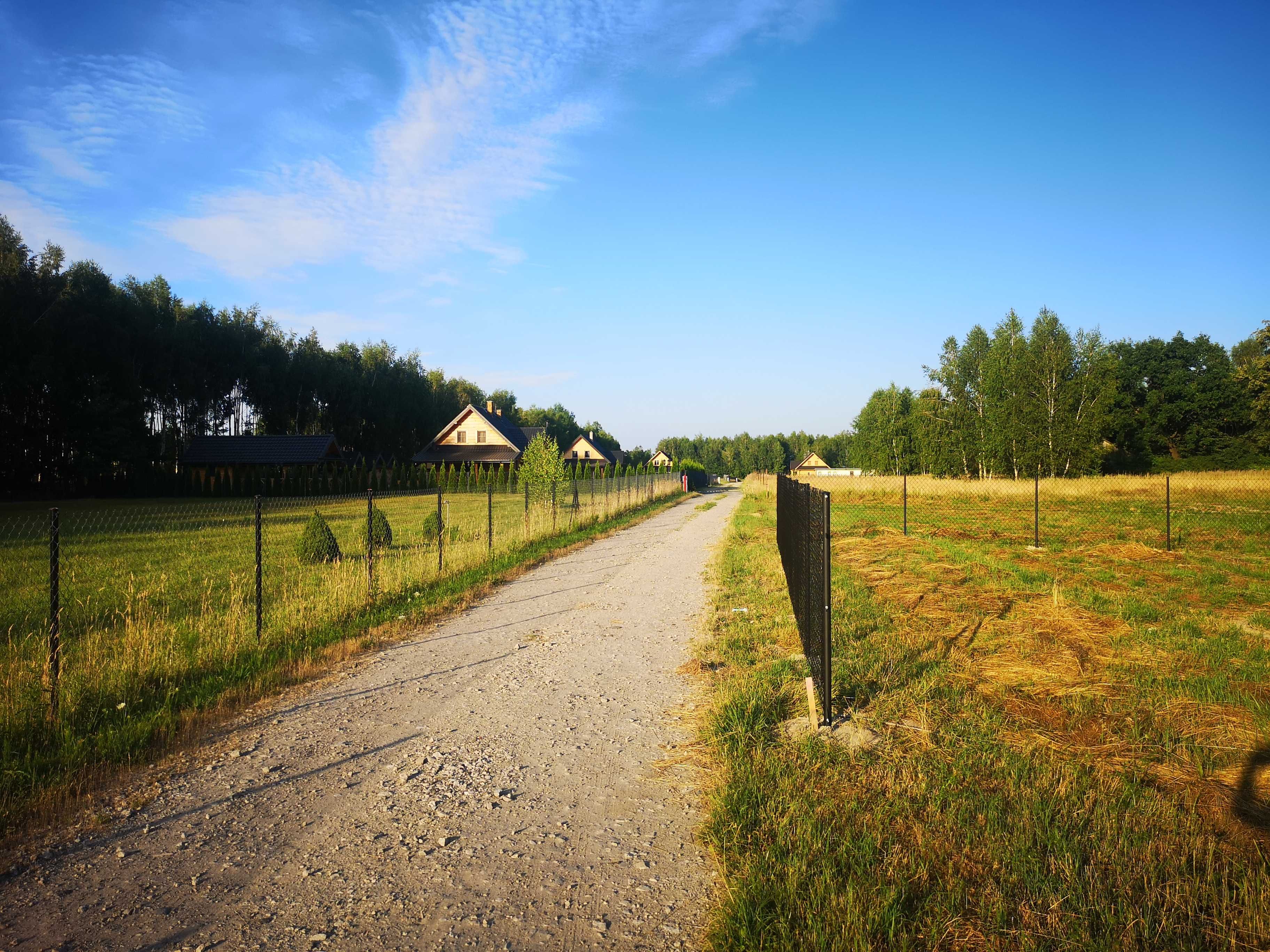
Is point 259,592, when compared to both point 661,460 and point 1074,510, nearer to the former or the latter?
point 1074,510

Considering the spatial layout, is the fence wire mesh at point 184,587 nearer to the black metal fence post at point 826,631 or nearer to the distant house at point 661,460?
the black metal fence post at point 826,631

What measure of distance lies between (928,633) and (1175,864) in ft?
14.1

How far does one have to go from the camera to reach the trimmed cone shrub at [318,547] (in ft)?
39.8

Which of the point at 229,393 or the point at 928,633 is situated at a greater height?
the point at 229,393

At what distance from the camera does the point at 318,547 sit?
12.2 m

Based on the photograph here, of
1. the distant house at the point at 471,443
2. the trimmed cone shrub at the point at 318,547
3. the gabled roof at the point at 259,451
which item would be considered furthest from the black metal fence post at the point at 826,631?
the distant house at the point at 471,443

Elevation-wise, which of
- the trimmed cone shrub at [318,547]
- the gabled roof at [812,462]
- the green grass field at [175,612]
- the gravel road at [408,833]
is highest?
the gabled roof at [812,462]

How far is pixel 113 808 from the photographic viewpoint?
3680mm

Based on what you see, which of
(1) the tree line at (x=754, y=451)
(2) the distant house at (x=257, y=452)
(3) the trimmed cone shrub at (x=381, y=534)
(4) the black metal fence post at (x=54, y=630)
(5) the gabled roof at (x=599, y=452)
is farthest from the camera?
(1) the tree line at (x=754, y=451)

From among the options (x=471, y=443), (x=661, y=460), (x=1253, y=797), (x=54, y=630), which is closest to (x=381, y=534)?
(x=54, y=630)

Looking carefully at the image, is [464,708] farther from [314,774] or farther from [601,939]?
[601,939]

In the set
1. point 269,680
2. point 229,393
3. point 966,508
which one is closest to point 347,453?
point 229,393

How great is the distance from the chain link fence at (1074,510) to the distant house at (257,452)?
34459mm

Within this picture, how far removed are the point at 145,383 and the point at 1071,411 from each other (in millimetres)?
62779
